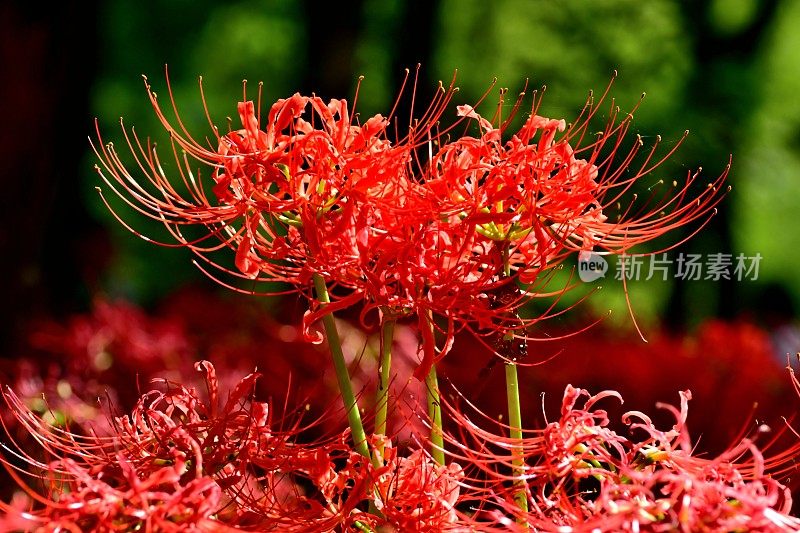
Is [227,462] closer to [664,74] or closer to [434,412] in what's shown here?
[434,412]

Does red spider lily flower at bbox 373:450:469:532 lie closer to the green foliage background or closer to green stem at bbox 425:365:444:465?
green stem at bbox 425:365:444:465

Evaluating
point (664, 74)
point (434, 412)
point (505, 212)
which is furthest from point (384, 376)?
point (664, 74)

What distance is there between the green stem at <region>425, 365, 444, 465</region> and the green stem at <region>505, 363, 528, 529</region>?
0.06m

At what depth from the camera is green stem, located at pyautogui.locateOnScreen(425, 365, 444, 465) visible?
2.47 ft

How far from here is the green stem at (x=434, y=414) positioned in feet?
2.47

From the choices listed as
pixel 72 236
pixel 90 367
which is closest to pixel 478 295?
pixel 90 367

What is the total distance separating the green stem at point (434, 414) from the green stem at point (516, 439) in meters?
0.06

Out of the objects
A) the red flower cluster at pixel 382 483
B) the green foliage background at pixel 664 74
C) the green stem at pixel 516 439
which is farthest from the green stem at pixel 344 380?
the green foliage background at pixel 664 74

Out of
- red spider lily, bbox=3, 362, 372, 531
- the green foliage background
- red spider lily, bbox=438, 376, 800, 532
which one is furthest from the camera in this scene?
the green foliage background

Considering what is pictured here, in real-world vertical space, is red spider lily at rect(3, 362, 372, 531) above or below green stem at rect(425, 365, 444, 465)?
below

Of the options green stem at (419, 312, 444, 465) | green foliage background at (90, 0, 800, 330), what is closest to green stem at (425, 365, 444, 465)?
green stem at (419, 312, 444, 465)

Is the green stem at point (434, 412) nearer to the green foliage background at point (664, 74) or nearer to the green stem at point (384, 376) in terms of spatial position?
the green stem at point (384, 376)

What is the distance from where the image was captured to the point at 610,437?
650 millimetres

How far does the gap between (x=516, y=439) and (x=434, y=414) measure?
8 cm
